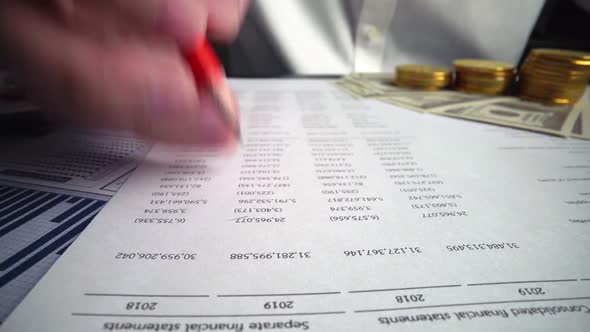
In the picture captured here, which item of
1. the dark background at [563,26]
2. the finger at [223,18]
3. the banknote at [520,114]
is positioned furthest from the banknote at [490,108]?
the finger at [223,18]

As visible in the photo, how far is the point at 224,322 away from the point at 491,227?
0.58ft

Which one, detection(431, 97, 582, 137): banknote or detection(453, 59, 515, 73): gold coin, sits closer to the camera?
detection(431, 97, 582, 137): banknote

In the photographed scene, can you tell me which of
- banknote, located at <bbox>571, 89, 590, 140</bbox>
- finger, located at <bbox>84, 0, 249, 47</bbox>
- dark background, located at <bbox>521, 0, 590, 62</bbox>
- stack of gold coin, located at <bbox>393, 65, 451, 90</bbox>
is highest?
dark background, located at <bbox>521, 0, 590, 62</bbox>

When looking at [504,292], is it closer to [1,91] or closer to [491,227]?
[491,227]

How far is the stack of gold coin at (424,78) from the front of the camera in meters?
0.55

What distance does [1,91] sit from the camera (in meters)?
0.35

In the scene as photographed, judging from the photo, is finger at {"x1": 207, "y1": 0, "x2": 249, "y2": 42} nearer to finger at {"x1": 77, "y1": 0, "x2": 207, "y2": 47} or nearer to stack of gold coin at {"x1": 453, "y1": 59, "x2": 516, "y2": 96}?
finger at {"x1": 77, "y1": 0, "x2": 207, "y2": 47}

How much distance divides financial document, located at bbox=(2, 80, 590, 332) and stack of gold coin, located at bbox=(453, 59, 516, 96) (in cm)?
24

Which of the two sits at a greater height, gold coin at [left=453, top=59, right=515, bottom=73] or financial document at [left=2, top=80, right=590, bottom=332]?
gold coin at [left=453, top=59, right=515, bottom=73]

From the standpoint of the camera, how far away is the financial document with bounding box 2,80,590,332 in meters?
0.15

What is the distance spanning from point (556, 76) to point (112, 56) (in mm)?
564

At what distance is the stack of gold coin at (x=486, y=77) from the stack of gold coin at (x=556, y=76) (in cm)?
2

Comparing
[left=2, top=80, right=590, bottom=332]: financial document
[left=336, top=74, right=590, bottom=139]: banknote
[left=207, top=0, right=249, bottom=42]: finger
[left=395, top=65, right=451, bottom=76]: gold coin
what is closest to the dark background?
[left=336, top=74, right=590, bottom=139]: banknote

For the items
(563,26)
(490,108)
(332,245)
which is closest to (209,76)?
(332,245)
